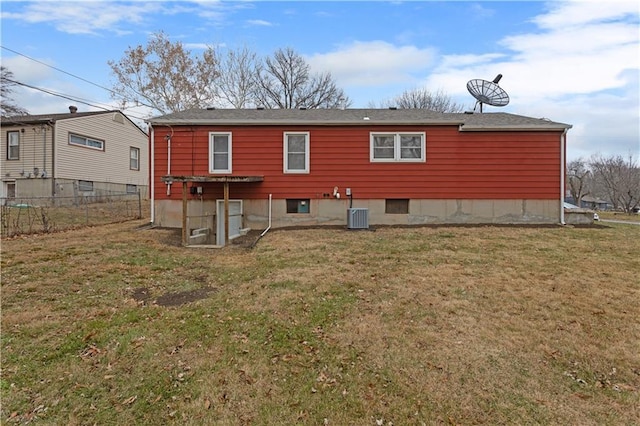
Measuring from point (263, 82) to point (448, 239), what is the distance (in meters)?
22.0

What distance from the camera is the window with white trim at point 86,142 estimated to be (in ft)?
58.1

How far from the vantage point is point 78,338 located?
3.59 metres

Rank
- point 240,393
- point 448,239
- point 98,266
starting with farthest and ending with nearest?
point 448,239 → point 98,266 → point 240,393

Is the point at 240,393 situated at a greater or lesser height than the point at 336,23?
lesser

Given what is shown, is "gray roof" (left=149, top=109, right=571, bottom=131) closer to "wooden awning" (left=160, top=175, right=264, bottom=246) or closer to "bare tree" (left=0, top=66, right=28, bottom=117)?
"wooden awning" (left=160, top=175, right=264, bottom=246)

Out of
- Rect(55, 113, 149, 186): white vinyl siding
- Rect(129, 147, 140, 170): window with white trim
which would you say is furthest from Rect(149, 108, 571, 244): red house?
Rect(129, 147, 140, 170): window with white trim

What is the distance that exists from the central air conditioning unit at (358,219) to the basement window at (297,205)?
1.67 metres

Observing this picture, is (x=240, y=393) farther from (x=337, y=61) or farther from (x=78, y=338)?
(x=337, y=61)

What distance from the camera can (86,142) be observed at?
61.1ft

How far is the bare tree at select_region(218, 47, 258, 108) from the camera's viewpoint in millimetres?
24469

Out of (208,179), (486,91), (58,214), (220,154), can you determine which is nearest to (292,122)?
(220,154)

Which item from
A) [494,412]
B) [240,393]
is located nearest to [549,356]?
[494,412]

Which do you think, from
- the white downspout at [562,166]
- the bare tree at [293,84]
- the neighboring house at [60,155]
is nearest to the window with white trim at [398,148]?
the white downspout at [562,166]

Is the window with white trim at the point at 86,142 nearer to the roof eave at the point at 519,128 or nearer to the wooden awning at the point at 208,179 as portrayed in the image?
the wooden awning at the point at 208,179
